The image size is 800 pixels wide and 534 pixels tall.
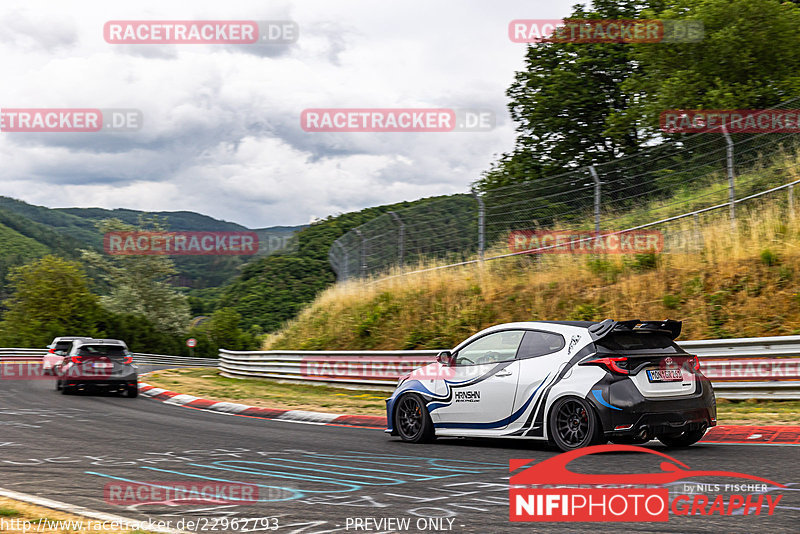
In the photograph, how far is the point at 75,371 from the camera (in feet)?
66.4

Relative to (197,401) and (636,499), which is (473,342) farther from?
(197,401)

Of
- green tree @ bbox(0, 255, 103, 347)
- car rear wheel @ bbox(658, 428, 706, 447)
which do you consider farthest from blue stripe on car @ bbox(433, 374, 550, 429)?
green tree @ bbox(0, 255, 103, 347)

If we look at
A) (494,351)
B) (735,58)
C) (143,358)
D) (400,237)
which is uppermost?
(735,58)

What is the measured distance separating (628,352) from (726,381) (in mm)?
5535

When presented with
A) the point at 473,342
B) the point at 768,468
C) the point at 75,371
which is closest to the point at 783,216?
the point at 473,342

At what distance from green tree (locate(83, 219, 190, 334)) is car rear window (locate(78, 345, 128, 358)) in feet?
213

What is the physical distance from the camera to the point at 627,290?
1739 centimetres

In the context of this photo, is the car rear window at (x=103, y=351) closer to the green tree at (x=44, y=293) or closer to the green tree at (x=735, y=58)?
the green tree at (x=735, y=58)

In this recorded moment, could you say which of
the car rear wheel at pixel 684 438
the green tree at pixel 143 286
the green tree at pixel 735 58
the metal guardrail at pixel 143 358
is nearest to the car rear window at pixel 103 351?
the car rear wheel at pixel 684 438
